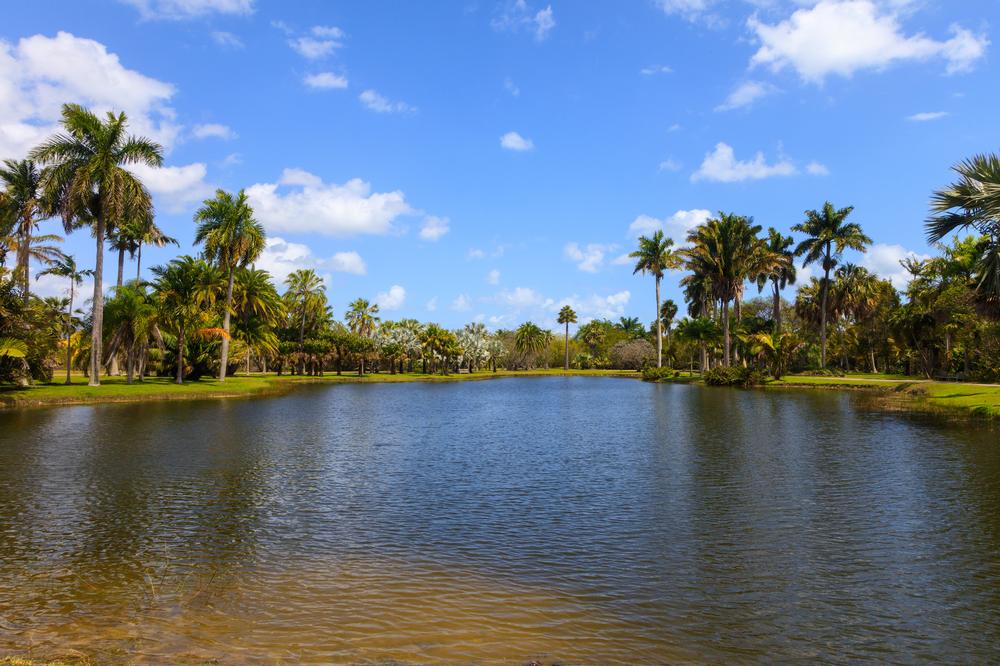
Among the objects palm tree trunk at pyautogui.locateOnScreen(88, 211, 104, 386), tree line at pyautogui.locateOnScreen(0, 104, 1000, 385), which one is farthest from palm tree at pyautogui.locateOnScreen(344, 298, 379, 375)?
palm tree trunk at pyautogui.locateOnScreen(88, 211, 104, 386)

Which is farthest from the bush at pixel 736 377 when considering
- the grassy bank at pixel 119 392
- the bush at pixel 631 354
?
the bush at pixel 631 354

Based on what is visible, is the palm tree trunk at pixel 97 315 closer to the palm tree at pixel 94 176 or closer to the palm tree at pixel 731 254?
the palm tree at pixel 94 176

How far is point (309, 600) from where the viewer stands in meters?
9.27

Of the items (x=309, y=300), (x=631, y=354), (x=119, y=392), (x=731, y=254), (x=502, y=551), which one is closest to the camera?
(x=502, y=551)

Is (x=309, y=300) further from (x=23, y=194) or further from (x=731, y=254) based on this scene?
(x=731, y=254)

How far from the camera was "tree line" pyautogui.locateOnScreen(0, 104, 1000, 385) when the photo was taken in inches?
1670

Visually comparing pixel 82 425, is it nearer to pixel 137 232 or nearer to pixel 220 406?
pixel 220 406

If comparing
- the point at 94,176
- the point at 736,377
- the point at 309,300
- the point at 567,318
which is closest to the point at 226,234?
the point at 94,176

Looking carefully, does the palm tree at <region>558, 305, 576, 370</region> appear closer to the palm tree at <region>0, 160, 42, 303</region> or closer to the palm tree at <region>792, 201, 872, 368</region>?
the palm tree at <region>792, 201, 872, 368</region>

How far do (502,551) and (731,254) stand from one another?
230 ft

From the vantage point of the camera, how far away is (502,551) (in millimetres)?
11820

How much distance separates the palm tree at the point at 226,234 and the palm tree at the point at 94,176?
1244 cm

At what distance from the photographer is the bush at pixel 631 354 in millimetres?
133000

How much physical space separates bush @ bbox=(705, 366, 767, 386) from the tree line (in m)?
0.77
